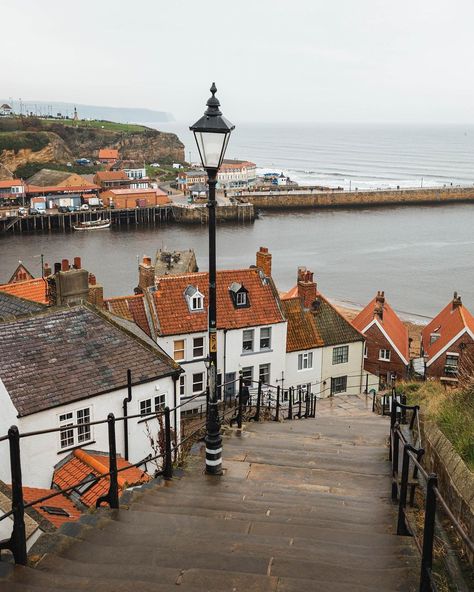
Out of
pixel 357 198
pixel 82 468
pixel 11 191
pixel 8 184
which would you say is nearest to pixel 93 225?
pixel 11 191

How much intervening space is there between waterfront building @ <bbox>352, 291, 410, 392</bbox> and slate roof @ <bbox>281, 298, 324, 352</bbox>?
4.13 meters

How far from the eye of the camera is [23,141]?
160 m

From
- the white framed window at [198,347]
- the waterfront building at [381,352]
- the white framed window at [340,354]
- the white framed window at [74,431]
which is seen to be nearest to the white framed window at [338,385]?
the white framed window at [340,354]

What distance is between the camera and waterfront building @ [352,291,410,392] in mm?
32344

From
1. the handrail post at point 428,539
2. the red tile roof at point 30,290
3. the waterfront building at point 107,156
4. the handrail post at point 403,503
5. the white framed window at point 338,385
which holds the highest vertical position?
the waterfront building at point 107,156

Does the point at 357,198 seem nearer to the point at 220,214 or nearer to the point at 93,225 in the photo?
the point at 220,214

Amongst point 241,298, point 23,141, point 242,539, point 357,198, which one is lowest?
point 241,298

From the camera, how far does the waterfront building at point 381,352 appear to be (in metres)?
32.3

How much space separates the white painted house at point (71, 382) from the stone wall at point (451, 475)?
26.0 ft

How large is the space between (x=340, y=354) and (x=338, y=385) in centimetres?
161

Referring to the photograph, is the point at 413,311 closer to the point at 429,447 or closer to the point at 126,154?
the point at 429,447

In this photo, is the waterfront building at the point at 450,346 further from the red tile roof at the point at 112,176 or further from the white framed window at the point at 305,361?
the red tile roof at the point at 112,176

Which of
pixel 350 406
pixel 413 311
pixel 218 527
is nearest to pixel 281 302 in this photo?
pixel 350 406

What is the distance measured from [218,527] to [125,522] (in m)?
0.88
